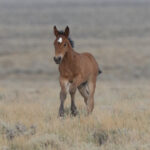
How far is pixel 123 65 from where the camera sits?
3334 centimetres

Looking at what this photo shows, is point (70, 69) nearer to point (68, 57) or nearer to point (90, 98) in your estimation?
point (68, 57)

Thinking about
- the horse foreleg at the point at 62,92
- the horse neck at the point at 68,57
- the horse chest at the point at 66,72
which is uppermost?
the horse neck at the point at 68,57

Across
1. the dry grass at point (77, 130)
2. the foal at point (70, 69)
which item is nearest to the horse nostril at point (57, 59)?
the foal at point (70, 69)

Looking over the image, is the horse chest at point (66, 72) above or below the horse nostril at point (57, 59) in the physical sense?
below

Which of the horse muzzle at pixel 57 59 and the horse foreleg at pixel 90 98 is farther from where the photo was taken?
the horse foreleg at pixel 90 98

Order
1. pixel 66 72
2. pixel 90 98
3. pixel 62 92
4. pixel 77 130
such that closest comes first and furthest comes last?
pixel 77 130, pixel 62 92, pixel 66 72, pixel 90 98

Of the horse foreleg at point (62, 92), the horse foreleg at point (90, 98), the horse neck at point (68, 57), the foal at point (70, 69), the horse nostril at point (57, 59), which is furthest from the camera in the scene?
the horse foreleg at point (90, 98)

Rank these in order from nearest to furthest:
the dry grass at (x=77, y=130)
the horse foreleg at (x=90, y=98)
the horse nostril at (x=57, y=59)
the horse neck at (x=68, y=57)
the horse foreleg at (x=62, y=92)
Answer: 1. the dry grass at (x=77, y=130)
2. the horse nostril at (x=57, y=59)
3. the horse foreleg at (x=62, y=92)
4. the horse neck at (x=68, y=57)
5. the horse foreleg at (x=90, y=98)

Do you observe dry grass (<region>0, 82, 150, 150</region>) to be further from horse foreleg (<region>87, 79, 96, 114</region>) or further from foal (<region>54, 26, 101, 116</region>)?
foal (<region>54, 26, 101, 116</region>)

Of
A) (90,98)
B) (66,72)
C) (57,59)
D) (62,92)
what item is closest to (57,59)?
(57,59)

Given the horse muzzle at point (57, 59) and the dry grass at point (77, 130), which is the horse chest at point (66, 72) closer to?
the horse muzzle at point (57, 59)

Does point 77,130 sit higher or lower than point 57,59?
lower

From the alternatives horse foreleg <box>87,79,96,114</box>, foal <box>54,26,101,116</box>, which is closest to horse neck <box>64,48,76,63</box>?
foal <box>54,26,101,116</box>

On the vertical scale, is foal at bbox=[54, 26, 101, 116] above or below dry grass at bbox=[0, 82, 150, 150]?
above
